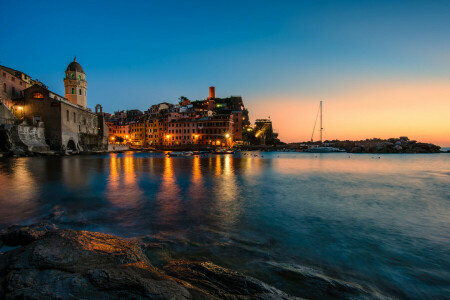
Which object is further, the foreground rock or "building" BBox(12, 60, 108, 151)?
→ "building" BBox(12, 60, 108, 151)

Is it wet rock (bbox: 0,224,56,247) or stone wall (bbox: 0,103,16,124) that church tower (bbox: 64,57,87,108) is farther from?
wet rock (bbox: 0,224,56,247)

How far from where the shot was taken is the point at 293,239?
5.05 metres

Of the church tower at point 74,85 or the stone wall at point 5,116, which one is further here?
the church tower at point 74,85

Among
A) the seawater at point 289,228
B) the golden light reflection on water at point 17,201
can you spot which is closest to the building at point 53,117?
the golden light reflection on water at point 17,201

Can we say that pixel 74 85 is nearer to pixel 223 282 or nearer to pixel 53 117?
pixel 53 117

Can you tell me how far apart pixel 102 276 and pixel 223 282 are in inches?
57.6

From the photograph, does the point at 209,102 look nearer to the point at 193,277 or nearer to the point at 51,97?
the point at 51,97

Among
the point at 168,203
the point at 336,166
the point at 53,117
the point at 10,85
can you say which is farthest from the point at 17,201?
the point at 10,85

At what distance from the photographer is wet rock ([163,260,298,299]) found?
258 cm

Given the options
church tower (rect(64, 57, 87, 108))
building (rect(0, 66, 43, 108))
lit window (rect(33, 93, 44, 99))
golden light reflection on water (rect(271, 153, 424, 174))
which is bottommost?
golden light reflection on water (rect(271, 153, 424, 174))

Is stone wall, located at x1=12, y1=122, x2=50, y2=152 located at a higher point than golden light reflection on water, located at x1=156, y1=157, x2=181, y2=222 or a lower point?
higher

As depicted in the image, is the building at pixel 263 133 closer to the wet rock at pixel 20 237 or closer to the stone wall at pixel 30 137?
the stone wall at pixel 30 137

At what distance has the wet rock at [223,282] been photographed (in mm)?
2576

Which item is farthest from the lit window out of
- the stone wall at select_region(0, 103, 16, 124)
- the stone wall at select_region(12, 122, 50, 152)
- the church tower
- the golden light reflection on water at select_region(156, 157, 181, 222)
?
the golden light reflection on water at select_region(156, 157, 181, 222)
